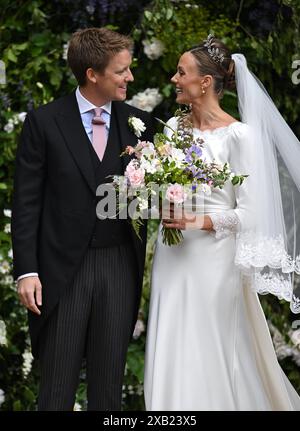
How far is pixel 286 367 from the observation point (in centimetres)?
529

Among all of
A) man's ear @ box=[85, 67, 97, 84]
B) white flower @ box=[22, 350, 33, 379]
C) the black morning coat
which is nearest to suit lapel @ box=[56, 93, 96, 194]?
the black morning coat

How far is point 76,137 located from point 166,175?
1.43ft

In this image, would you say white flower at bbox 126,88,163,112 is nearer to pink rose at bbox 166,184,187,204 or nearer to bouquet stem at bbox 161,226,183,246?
bouquet stem at bbox 161,226,183,246

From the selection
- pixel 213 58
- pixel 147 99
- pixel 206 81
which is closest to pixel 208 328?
pixel 206 81

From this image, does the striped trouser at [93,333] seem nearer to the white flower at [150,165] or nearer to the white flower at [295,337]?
the white flower at [150,165]

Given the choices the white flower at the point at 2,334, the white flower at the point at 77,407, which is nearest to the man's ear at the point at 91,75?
the white flower at the point at 2,334

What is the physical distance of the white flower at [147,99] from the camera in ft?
17.9

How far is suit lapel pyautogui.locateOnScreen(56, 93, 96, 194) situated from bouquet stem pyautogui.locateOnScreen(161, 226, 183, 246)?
38 cm

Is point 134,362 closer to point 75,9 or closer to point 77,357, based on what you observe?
point 77,357

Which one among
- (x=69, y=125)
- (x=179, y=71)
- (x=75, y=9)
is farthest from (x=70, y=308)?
(x=75, y=9)

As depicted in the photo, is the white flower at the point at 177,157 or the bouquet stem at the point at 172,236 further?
the bouquet stem at the point at 172,236

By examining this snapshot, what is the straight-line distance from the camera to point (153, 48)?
18.0ft

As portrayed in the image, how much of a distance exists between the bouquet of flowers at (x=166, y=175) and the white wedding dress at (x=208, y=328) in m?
0.21

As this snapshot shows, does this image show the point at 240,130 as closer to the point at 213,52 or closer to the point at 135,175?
the point at 213,52
